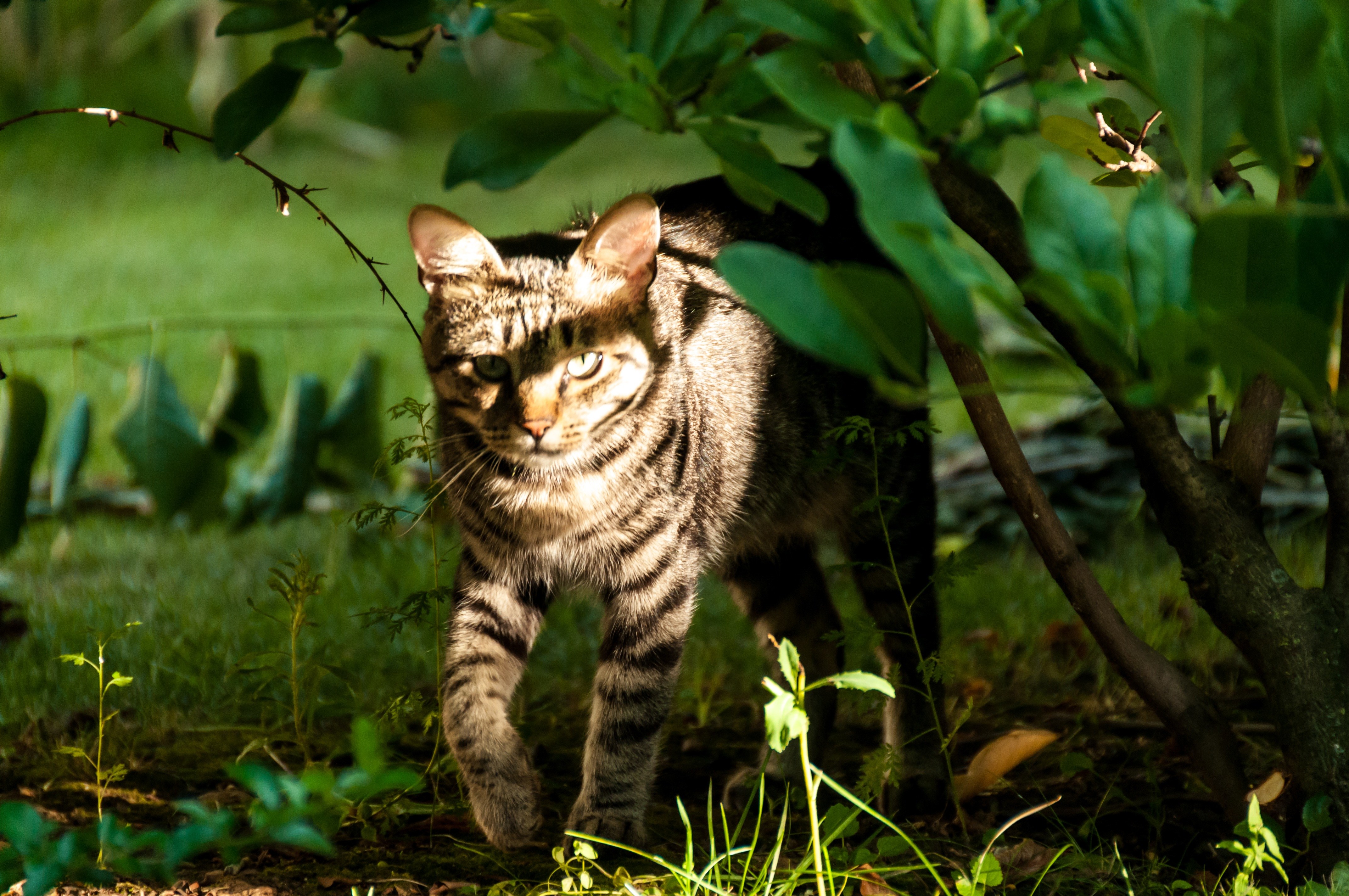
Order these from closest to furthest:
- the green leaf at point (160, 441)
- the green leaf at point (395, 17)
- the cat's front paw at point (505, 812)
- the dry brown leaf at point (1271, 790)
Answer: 1. the green leaf at point (395, 17)
2. the dry brown leaf at point (1271, 790)
3. the cat's front paw at point (505, 812)
4. the green leaf at point (160, 441)

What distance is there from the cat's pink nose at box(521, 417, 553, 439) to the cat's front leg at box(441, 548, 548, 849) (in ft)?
0.94

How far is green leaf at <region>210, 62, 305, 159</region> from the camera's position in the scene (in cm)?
143

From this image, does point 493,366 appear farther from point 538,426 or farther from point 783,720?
point 783,720

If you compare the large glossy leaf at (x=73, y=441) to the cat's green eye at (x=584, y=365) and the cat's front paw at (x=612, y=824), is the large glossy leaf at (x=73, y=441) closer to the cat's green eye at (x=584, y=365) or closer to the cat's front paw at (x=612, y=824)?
the cat's green eye at (x=584, y=365)

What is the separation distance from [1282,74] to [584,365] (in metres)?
1.22

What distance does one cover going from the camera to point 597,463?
2.02 m

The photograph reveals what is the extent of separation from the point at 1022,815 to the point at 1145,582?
1740mm

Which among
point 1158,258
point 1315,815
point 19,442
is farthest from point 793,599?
point 1158,258

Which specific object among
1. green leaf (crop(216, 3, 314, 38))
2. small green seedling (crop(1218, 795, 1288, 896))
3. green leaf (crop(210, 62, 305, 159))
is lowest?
small green seedling (crop(1218, 795, 1288, 896))

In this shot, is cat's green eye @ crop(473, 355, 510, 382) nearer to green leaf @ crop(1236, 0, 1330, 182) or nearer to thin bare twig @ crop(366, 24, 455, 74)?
thin bare twig @ crop(366, 24, 455, 74)

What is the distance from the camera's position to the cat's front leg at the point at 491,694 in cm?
186

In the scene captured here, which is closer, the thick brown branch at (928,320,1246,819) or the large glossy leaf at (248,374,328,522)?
the thick brown branch at (928,320,1246,819)

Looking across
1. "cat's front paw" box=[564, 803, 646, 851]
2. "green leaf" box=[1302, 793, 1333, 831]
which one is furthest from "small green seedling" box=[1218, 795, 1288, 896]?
"cat's front paw" box=[564, 803, 646, 851]

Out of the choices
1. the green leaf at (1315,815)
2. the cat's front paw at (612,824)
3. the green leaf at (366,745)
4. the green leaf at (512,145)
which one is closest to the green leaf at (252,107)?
the green leaf at (512,145)
